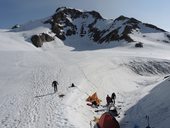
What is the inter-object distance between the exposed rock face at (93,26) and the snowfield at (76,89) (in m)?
50.2

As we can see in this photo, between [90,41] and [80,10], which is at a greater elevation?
[80,10]

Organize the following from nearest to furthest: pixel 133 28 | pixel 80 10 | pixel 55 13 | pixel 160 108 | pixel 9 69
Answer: pixel 160 108 < pixel 9 69 < pixel 133 28 < pixel 55 13 < pixel 80 10

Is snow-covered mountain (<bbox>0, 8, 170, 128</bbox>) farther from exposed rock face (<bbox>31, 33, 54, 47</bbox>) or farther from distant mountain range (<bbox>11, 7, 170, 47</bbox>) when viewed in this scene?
distant mountain range (<bbox>11, 7, 170, 47</bbox>)

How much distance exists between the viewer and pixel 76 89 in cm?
3519

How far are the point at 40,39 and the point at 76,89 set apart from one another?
77.9 m

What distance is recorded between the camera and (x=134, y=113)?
27062 mm

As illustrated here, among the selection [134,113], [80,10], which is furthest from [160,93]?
[80,10]

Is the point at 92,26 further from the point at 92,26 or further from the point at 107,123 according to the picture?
the point at 107,123

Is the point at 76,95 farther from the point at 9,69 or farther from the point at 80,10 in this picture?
the point at 80,10

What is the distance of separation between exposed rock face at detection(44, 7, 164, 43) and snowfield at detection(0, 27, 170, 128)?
50199 mm

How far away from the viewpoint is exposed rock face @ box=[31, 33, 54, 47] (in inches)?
4175

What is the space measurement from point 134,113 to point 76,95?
26.0ft

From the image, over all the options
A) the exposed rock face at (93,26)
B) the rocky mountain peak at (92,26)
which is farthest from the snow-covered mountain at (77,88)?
the rocky mountain peak at (92,26)

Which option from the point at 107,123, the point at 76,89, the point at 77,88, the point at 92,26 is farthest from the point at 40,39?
the point at 107,123
